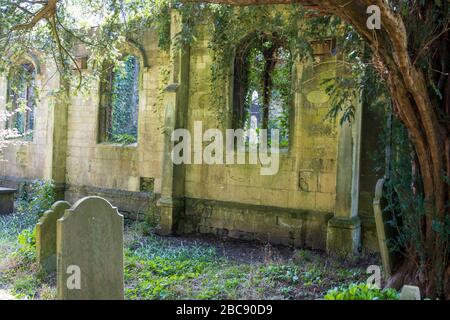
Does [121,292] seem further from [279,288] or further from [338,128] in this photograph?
[338,128]

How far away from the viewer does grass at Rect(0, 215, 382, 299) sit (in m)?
6.17

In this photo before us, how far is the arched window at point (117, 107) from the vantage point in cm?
1295

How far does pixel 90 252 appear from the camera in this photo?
5.02 metres

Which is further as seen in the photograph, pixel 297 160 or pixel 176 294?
pixel 297 160

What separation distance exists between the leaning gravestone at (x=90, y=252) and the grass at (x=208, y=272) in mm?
920

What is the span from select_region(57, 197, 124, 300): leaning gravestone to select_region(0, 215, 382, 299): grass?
0.92 m

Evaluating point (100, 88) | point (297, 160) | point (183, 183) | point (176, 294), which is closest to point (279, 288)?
point (176, 294)

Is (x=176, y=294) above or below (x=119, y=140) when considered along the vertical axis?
below

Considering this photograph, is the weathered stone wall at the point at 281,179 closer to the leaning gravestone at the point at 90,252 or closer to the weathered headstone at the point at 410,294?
the leaning gravestone at the point at 90,252

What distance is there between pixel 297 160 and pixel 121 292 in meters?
4.93

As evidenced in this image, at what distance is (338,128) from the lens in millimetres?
8773
